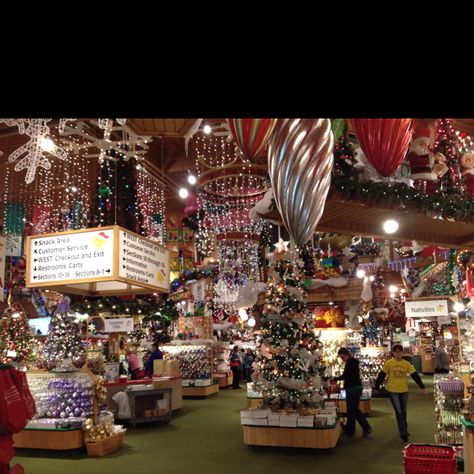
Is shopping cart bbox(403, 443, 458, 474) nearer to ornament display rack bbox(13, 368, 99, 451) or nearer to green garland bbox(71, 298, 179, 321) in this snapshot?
ornament display rack bbox(13, 368, 99, 451)

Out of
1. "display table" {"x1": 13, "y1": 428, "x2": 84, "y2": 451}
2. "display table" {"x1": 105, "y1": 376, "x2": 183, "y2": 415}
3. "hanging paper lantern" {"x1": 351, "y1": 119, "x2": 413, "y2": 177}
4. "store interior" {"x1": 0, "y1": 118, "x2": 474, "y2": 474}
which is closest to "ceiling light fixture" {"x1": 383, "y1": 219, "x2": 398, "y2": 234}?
"store interior" {"x1": 0, "y1": 118, "x2": 474, "y2": 474}

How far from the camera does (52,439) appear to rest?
25.0 ft

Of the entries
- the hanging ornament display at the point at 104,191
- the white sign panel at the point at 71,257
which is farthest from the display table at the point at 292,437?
the hanging ornament display at the point at 104,191

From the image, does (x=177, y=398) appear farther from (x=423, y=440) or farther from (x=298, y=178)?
(x=298, y=178)

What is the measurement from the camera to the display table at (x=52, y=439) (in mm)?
7551

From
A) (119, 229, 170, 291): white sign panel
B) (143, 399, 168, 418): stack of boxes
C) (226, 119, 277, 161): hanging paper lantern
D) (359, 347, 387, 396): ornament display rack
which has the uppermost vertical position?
(226, 119, 277, 161): hanging paper lantern

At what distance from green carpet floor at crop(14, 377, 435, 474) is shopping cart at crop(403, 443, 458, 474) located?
6.56 feet

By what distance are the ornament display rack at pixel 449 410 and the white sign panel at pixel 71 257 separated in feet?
13.7

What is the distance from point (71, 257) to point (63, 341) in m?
3.13

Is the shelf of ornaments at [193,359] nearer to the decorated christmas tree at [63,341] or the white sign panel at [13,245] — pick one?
the white sign panel at [13,245]

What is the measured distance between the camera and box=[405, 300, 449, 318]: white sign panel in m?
15.4
